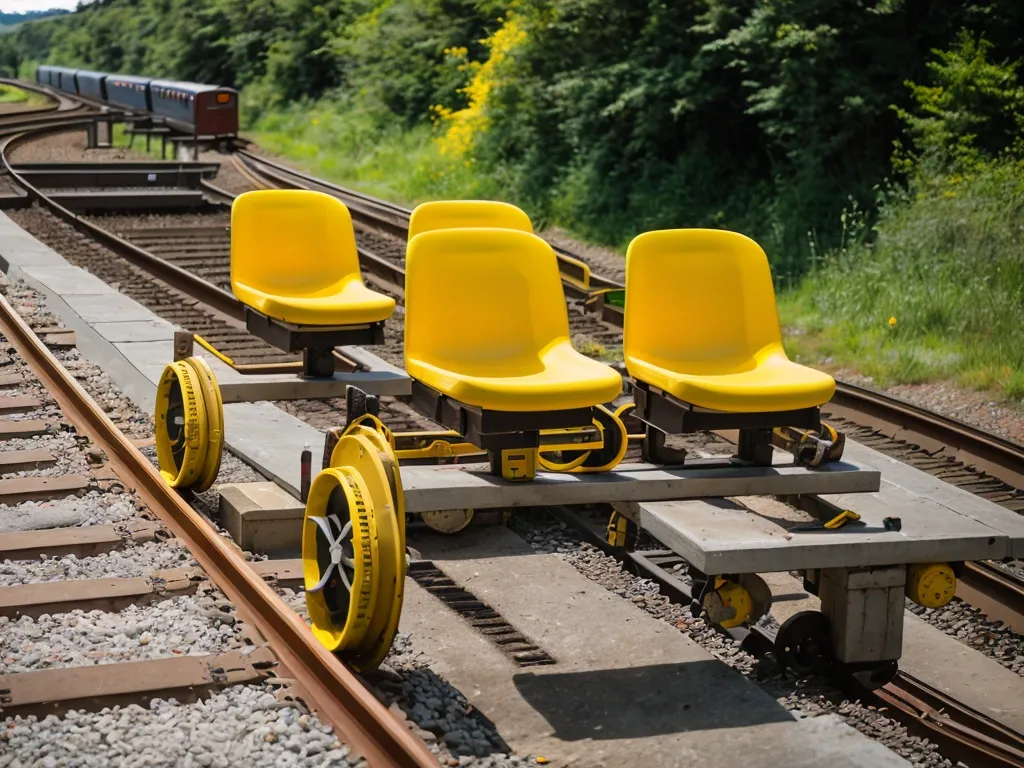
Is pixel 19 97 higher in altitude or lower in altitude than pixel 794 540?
higher

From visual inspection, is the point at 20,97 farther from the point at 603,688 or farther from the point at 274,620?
the point at 603,688

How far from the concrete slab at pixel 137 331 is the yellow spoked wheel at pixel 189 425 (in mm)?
2450

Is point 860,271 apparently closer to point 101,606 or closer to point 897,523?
point 897,523

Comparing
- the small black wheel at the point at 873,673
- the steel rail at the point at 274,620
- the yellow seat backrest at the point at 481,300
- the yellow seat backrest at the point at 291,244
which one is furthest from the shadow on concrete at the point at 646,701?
the yellow seat backrest at the point at 291,244

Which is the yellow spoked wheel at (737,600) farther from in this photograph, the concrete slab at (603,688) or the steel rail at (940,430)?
the steel rail at (940,430)

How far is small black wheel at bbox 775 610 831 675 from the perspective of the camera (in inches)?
207

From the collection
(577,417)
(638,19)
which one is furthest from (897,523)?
(638,19)

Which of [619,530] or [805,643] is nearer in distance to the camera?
[805,643]

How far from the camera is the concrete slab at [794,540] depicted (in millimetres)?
4852

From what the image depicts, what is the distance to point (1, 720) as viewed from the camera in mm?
4094

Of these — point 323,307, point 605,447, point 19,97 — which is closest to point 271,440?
point 323,307

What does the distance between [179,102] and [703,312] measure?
26.0 metres

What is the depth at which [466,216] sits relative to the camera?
6.66 m

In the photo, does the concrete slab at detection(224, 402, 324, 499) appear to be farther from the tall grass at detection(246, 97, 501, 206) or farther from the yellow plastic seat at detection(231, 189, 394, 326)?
the tall grass at detection(246, 97, 501, 206)
